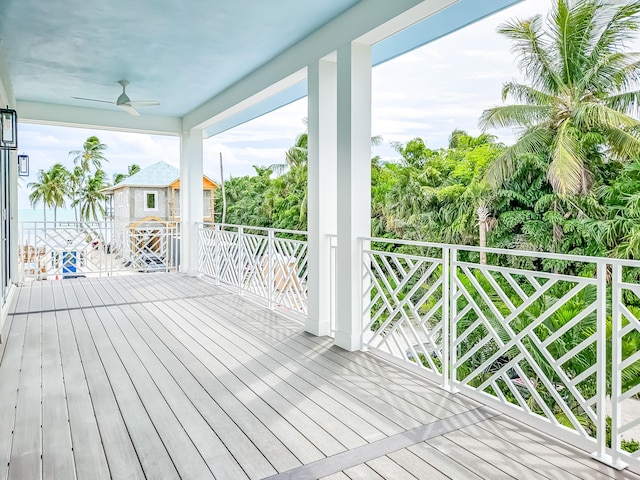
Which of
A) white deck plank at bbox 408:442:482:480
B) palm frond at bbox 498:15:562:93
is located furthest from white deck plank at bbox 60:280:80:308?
palm frond at bbox 498:15:562:93

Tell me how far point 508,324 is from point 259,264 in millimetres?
3699

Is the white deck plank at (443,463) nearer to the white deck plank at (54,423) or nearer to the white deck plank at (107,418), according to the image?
the white deck plank at (107,418)

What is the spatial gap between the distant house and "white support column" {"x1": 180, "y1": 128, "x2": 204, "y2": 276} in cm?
1469

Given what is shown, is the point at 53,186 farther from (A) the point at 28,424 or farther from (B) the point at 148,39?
(A) the point at 28,424

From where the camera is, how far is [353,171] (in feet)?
12.1

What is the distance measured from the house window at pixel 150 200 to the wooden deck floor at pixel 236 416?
20397mm

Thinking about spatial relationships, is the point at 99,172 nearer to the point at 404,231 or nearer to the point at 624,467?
the point at 404,231

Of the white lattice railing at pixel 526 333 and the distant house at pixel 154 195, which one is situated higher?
the distant house at pixel 154 195

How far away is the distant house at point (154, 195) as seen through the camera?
23.2m

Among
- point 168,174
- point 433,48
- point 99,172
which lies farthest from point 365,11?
point 99,172

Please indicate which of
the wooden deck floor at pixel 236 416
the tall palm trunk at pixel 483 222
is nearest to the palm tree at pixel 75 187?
the tall palm trunk at pixel 483 222

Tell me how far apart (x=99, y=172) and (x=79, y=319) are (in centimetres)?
3248

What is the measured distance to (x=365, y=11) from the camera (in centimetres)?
349

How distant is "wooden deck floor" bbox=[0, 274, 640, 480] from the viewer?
2.06 metres
